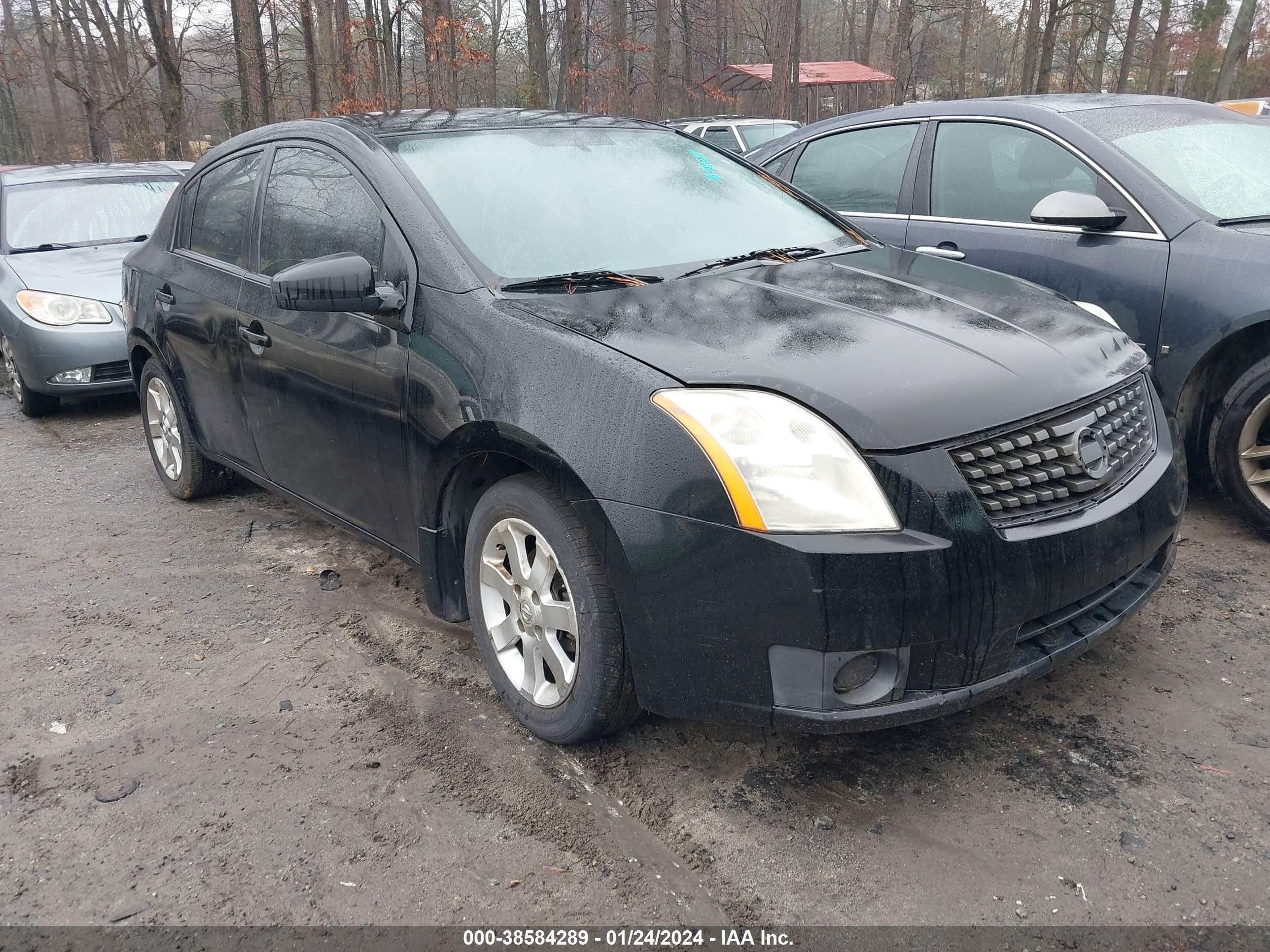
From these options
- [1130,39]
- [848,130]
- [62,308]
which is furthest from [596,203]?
[1130,39]

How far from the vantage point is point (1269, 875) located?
2193 millimetres

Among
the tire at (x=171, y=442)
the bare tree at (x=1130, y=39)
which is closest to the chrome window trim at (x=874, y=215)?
the tire at (x=171, y=442)

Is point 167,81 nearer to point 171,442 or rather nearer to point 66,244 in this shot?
point 66,244

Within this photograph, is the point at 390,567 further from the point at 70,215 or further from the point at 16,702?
the point at 70,215

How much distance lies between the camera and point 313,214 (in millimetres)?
3572

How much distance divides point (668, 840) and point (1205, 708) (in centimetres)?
159

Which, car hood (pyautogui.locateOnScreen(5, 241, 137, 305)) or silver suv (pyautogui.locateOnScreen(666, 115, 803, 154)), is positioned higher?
silver suv (pyautogui.locateOnScreen(666, 115, 803, 154))

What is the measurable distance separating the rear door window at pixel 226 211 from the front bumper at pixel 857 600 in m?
2.36

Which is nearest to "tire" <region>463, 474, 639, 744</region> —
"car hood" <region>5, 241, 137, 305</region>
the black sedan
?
the black sedan

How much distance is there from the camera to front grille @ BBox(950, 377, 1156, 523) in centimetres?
231

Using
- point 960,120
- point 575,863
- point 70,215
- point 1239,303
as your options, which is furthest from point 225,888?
point 70,215

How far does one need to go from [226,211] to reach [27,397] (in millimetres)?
3882

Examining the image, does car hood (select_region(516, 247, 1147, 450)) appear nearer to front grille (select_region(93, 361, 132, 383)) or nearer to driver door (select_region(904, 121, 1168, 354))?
driver door (select_region(904, 121, 1168, 354))

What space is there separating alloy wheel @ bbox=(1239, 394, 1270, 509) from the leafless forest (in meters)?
12.8
